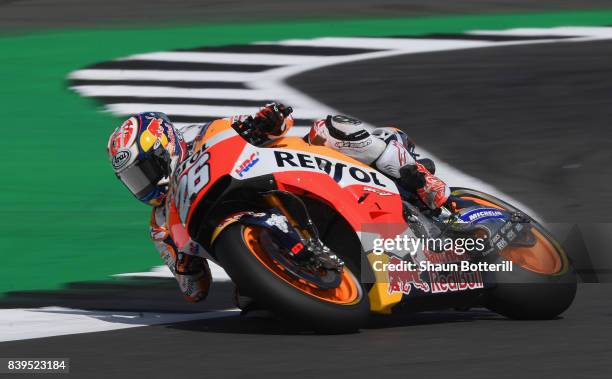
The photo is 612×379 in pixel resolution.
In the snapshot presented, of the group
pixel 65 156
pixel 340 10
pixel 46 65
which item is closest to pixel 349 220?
pixel 65 156

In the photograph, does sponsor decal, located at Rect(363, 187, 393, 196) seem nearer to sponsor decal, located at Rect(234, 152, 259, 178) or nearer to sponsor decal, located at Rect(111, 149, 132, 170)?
sponsor decal, located at Rect(234, 152, 259, 178)

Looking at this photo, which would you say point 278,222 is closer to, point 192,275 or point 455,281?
point 192,275

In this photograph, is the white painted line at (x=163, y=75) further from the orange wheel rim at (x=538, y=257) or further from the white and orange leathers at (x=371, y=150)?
the orange wheel rim at (x=538, y=257)

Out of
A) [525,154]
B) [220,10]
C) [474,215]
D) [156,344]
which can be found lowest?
[220,10]

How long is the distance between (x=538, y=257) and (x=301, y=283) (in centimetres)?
137

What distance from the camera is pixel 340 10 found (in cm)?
1870

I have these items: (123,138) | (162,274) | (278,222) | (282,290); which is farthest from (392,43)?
(282,290)

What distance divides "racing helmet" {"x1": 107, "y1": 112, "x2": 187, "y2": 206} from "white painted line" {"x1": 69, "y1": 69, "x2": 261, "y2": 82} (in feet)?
24.7

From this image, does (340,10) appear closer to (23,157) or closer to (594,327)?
(23,157)

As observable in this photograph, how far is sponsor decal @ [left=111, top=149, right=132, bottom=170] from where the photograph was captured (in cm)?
719

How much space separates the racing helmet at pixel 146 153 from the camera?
7203mm

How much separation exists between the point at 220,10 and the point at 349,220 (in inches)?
482

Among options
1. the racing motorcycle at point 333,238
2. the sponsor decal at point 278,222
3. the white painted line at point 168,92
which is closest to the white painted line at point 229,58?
the white painted line at point 168,92

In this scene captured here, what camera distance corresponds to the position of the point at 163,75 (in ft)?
49.5
